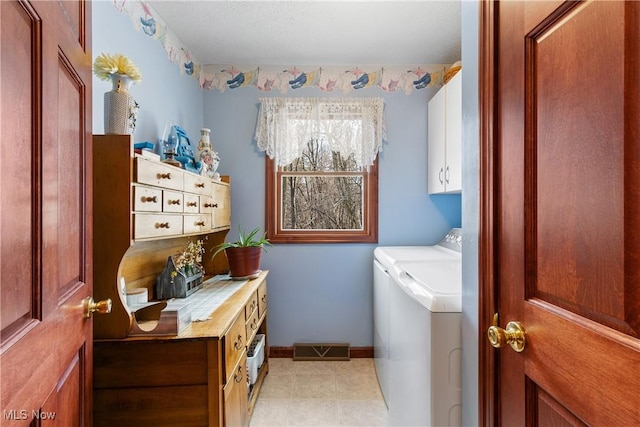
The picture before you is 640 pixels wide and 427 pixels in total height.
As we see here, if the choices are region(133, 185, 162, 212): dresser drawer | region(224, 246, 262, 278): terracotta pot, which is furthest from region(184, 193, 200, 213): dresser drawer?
region(224, 246, 262, 278): terracotta pot

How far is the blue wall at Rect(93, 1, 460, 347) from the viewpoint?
2.85m

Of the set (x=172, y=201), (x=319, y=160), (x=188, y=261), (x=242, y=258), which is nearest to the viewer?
(x=172, y=201)

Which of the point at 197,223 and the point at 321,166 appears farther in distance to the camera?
the point at 321,166

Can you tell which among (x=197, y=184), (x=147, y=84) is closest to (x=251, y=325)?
(x=197, y=184)

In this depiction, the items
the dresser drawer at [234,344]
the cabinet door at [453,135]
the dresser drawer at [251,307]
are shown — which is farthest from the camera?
the cabinet door at [453,135]

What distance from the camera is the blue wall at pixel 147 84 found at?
5.05ft

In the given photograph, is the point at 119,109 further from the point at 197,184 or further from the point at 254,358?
the point at 254,358

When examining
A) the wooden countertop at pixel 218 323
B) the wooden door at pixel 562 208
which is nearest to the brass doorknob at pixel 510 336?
the wooden door at pixel 562 208

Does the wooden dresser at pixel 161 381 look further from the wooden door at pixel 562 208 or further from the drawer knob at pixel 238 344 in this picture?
the wooden door at pixel 562 208

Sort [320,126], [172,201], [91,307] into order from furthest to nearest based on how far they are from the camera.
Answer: [320,126], [172,201], [91,307]

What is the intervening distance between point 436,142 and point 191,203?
1.90 metres

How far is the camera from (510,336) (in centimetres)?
76

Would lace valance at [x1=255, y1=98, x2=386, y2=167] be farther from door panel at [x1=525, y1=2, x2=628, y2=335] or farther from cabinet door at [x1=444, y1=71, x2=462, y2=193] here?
door panel at [x1=525, y1=2, x2=628, y2=335]

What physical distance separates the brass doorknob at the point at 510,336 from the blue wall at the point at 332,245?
6.71 ft
